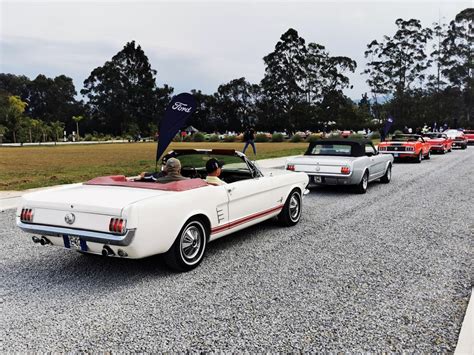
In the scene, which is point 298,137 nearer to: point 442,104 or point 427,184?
point 427,184

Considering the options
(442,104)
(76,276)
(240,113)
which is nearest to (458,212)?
(76,276)

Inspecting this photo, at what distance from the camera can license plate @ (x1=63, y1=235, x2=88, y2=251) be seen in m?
4.29

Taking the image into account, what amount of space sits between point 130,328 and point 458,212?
22.1 ft

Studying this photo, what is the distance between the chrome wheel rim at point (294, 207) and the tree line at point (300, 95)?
5506 cm

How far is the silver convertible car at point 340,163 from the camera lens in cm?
979

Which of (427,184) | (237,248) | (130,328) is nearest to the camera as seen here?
(130,328)

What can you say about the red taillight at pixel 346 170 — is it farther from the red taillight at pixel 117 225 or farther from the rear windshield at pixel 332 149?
the red taillight at pixel 117 225

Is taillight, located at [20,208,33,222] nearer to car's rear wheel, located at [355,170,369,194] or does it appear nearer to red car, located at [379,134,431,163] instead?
car's rear wheel, located at [355,170,369,194]

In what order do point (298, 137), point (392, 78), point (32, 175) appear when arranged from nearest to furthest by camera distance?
point (32, 175) < point (298, 137) < point (392, 78)

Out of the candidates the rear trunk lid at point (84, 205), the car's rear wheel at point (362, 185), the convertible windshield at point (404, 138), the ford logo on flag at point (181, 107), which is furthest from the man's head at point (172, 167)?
the convertible windshield at point (404, 138)

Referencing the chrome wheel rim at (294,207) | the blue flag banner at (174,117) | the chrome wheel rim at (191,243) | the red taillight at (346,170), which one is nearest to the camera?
the chrome wheel rim at (191,243)

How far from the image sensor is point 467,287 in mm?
4344

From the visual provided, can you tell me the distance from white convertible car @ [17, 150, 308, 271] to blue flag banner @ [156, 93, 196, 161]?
2101 mm

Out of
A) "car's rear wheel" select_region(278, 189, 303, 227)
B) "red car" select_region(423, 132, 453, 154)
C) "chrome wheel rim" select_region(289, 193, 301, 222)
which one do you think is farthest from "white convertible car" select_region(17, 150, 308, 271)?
"red car" select_region(423, 132, 453, 154)
